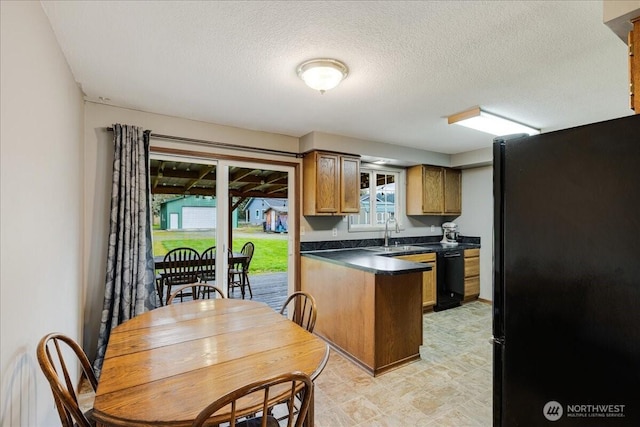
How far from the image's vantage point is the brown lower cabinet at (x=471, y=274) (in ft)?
15.3

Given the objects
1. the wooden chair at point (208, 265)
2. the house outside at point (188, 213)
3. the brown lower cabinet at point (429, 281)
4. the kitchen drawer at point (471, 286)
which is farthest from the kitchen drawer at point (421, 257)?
the house outside at point (188, 213)

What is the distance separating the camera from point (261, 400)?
102 centimetres

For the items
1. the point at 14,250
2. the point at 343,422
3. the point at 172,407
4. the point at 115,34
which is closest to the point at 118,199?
the point at 115,34

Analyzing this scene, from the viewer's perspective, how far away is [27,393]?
1216mm

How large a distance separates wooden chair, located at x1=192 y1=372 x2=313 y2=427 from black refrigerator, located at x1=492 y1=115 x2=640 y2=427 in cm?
72

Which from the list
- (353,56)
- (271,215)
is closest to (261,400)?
(353,56)

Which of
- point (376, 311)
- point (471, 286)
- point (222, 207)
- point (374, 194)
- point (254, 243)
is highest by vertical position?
point (374, 194)

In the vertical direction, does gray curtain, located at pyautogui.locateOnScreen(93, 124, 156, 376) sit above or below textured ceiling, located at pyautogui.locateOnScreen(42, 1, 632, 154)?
below

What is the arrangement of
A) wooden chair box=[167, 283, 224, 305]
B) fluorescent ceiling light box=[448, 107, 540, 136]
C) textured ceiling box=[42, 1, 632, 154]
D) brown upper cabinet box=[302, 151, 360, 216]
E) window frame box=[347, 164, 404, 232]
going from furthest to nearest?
window frame box=[347, 164, 404, 232] < brown upper cabinet box=[302, 151, 360, 216] < fluorescent ceiling light box=[448, 107, 540, 136] < wooden chair box=[167, 283, 224, 305] < textured ceiling box=[42, 1, 632, 154]

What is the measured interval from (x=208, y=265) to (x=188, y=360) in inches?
88.0

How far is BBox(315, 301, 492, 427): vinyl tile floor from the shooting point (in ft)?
6.68

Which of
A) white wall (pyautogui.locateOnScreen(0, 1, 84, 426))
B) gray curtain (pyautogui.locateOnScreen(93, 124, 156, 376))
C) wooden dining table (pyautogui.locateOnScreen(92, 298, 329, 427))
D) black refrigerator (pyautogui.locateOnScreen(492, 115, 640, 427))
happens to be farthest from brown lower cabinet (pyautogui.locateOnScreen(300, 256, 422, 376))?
white wall (pyautogui.locateOnScreen(0, 1, 84, 426))

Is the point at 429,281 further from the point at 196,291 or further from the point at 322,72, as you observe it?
the point at 322,72

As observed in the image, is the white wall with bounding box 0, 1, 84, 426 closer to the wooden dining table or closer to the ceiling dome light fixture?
the wooden dining table
